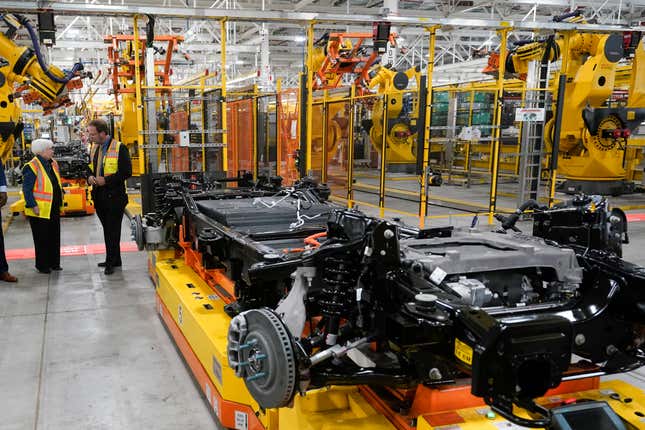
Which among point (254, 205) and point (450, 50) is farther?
point (450, 50)

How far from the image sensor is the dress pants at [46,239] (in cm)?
668

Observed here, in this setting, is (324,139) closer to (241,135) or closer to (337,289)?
(241,135)

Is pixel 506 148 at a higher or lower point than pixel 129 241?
higher

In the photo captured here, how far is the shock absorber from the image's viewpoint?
8.36 feet

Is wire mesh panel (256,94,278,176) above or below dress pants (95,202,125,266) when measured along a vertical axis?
above

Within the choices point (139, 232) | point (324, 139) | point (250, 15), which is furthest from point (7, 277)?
point (324, 139)

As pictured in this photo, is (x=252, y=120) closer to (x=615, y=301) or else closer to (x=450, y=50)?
(x=615, y=301)

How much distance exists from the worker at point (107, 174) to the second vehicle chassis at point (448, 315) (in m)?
4.24

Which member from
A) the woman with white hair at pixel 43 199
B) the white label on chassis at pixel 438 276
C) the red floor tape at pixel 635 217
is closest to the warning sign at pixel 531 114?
the red floor tape at pixel 635 217

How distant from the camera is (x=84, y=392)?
3828 millimetres

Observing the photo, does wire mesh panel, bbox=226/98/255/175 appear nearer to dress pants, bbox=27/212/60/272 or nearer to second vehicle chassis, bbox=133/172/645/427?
dress pants, bbox=27/212/60/272

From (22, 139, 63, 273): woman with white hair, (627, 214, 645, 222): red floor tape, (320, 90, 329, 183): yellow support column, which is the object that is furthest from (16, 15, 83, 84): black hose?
(627, 214, 645, 222): red floor tape

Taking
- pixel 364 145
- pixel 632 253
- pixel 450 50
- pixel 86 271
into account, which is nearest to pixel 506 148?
pixel 364 145

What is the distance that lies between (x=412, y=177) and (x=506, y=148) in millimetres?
3072
